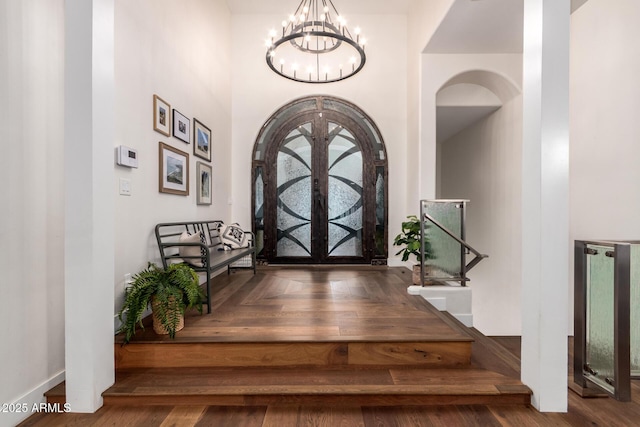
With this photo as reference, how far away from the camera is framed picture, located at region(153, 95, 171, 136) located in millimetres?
2898

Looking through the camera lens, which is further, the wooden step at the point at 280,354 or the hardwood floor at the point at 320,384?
the wooden step at the point at 280,354

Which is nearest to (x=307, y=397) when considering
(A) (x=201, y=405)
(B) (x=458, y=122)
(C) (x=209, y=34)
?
(A) (x=201, y=405)

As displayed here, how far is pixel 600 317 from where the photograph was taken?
6.06ft

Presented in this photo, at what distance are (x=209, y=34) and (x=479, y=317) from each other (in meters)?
6.15

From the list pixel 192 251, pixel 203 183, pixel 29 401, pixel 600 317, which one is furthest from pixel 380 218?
pixel 29 401

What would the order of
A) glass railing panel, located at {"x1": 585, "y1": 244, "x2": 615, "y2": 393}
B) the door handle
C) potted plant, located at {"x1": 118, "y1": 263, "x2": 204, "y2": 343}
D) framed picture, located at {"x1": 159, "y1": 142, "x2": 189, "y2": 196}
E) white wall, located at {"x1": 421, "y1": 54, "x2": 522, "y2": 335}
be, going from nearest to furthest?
glass railing panel, located at {"x1": 585, "y1": 244, "x2": 615, "y2": 393} → potted plant, located at {"x1": 118, "y1": 263, "x2": 204, "y2": 343} → framed picture, located at {"x1": 159, "y1": 142, "x2": 189, "y2": 196} → white wall, located at {"x1": 421, "y1": 54, "x2": 522, "y2": 335} → the door handle

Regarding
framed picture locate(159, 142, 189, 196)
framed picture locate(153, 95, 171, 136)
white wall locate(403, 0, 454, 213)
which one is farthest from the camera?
white wall locate(403, 0, 454, 213)

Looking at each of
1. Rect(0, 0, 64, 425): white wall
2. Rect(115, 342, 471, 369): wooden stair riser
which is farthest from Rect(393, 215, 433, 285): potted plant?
Rect(0, 0, 64, 425): white wall

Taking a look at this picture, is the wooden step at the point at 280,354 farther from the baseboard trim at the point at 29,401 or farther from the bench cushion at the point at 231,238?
the bench cushion at the point at 231,238

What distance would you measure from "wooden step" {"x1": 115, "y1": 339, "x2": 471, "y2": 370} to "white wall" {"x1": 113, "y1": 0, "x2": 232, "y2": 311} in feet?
1.75

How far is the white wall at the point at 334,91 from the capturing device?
A: 521 cm

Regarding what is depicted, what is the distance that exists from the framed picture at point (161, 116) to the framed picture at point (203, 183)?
0.82 meters

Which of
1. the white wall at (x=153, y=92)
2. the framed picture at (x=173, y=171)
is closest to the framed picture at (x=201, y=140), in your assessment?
the white wall at (x=153, y=92)

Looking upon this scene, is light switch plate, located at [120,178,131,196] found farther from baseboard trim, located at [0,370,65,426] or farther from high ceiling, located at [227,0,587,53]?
high ceiling, located at [227,0,587,53]
